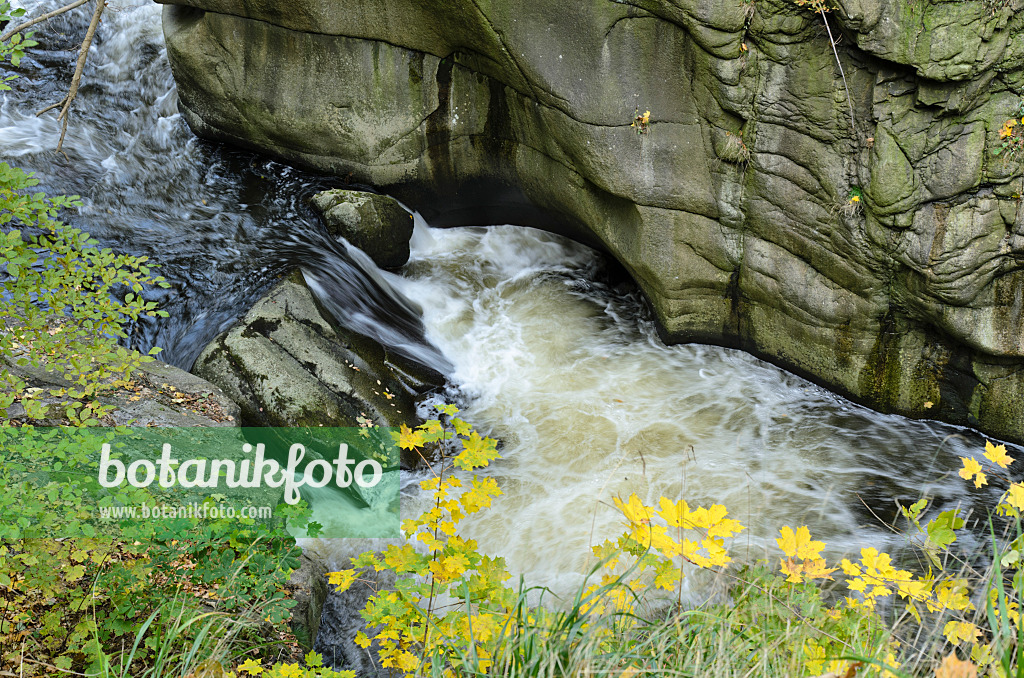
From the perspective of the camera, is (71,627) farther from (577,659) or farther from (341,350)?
(341,350)

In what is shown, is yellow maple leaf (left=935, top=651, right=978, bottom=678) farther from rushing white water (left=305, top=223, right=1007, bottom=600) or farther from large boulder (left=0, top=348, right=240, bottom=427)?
large boulder (left=0, top=348, right=240, bottom=427)

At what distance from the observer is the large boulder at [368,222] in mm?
6832

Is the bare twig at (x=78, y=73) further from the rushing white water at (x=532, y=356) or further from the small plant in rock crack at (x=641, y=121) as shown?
the small plant in rock crack at (x=641, y=121)

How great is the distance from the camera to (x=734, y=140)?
5.56 m

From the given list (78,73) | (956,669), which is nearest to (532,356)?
(78,73)

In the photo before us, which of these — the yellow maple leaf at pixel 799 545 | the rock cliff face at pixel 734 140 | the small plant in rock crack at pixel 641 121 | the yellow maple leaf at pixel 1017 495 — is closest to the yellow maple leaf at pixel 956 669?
the yellow maple leaf at pixel 799 545

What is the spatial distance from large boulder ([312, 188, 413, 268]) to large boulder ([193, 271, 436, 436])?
3.82ft

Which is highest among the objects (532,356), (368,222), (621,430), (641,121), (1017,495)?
(641,121)

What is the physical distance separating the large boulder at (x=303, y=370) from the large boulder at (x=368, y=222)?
116cm

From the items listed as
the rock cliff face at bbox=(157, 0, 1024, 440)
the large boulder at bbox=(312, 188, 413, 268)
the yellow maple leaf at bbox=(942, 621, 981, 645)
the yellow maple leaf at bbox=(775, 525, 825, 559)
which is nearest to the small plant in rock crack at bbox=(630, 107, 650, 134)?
the rock cliff face at bbox=(157, 0, 1024, 440)

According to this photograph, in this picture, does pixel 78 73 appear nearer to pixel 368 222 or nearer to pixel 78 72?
pixel 78 72

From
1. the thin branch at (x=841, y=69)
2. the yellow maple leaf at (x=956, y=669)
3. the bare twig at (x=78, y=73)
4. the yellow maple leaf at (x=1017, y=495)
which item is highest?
the thin branch at (x=841, y=69)

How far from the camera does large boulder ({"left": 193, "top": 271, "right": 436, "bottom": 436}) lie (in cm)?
504

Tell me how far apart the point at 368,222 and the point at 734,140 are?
11.0ft
